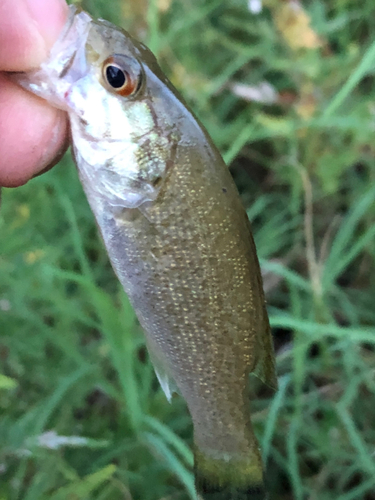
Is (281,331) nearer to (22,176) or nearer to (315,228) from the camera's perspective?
(315,228)

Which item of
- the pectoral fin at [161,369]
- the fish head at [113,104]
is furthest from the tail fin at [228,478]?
the fish head at [113,104]

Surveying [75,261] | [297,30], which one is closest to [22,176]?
[75,261]

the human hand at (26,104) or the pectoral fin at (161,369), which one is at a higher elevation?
the human hand at (26,104)

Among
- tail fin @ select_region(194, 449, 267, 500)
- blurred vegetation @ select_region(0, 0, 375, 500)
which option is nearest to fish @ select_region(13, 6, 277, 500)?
tail fin @ select_region(194, 449, 267, 500)

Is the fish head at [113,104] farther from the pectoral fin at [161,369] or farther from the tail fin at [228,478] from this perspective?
the tail fin at [228,478]

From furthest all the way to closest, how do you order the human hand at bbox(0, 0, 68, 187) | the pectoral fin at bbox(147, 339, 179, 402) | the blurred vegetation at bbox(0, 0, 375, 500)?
1. the blurred vegetation at bbox(0, 0, 375, 500)
2. the pectoral fin at bbox(147, 339, 179, 402)
3. the human hand at bbox(0, 0, 68, 187)

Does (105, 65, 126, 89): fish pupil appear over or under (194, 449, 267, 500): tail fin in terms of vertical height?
over

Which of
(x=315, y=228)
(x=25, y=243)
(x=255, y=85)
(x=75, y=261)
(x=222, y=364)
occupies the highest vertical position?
(x=255, y=85)

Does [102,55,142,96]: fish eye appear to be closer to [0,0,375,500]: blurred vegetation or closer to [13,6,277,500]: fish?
[13,6,277,500]: fish
